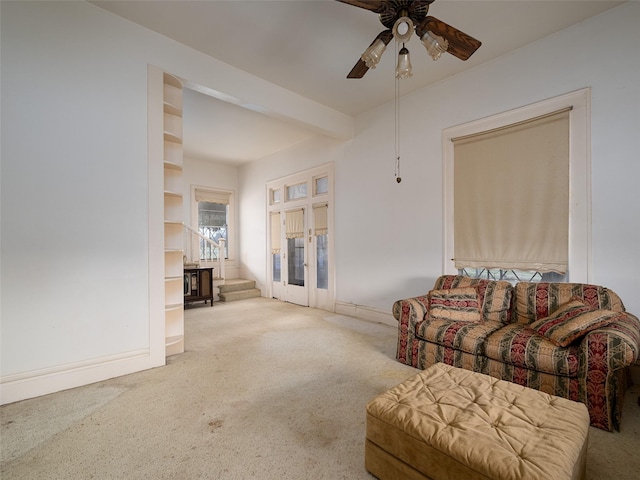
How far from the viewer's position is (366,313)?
4703 mm

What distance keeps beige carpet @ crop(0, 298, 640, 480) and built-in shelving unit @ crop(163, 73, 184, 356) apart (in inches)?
13.6

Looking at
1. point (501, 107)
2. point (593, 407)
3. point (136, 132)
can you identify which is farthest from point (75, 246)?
point (501, 107)

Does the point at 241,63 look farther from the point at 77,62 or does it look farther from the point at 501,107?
the point at 501,107

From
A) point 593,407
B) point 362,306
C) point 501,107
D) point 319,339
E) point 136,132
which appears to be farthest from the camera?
point 362,306

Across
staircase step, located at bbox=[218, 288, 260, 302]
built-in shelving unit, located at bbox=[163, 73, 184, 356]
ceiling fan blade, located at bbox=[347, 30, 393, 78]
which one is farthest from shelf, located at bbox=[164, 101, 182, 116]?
staircase step, located at bbox=[218, 288, 260, 302]

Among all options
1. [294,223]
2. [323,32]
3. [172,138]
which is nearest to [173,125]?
[172,138]

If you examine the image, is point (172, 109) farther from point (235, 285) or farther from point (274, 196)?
point (235, 285)

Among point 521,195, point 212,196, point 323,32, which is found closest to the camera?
point 323,32

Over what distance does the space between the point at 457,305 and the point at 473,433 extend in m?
1.77

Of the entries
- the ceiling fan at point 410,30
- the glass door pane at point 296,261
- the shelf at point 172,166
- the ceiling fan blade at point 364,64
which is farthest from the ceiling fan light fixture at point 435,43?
the glass door pane at point 296,261

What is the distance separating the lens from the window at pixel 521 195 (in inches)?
112

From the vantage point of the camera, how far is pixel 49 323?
8.02ft

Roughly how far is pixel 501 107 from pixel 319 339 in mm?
3461

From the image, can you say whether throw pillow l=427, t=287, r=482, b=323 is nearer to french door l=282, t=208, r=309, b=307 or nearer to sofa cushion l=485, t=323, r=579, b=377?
sofa cushion l=485, t=323, r=579, b=377
